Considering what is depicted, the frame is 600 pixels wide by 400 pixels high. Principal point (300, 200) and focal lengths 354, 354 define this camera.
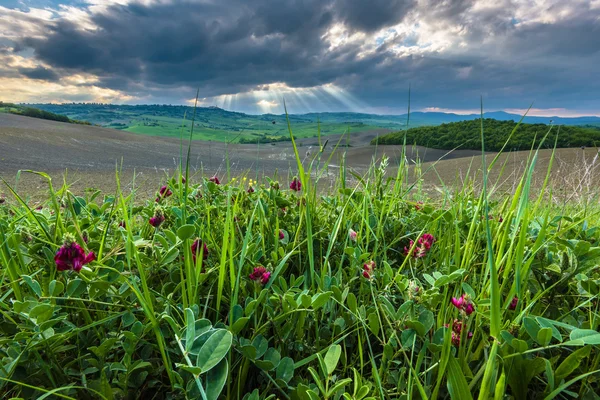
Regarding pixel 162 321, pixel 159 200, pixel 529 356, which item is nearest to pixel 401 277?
pixel 529 356

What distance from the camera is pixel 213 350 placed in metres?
0.90

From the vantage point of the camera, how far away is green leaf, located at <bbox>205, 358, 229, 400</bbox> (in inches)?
33.2

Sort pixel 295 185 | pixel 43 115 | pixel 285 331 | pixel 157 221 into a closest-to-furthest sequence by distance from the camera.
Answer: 1. pixel 285 331
2. pixel 157 221
3. pixel 295 185
4. pixel 43 115

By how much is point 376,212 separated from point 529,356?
1.22 metres

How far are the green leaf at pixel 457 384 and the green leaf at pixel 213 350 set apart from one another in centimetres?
58

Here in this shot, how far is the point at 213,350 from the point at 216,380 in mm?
70

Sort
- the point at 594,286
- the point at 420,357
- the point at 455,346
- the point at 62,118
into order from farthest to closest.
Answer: the point at 62,118 → the point at 594,286 → the point at 455,346 → the point at 420,357

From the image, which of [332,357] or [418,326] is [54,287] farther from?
[418,326]

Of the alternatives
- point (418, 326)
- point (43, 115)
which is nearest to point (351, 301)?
point (418, 326)

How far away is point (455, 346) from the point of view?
117 cm

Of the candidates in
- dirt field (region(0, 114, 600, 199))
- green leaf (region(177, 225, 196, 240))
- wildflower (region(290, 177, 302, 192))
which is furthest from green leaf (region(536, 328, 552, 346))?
dirt field (region(0, 114, 600, 199))

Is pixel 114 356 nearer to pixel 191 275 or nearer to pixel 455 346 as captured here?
pixel 191 275

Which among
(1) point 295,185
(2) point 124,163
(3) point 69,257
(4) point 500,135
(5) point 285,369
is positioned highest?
(4) point 500,135

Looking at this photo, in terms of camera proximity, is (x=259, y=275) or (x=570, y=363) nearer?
(x=570, y=363)
